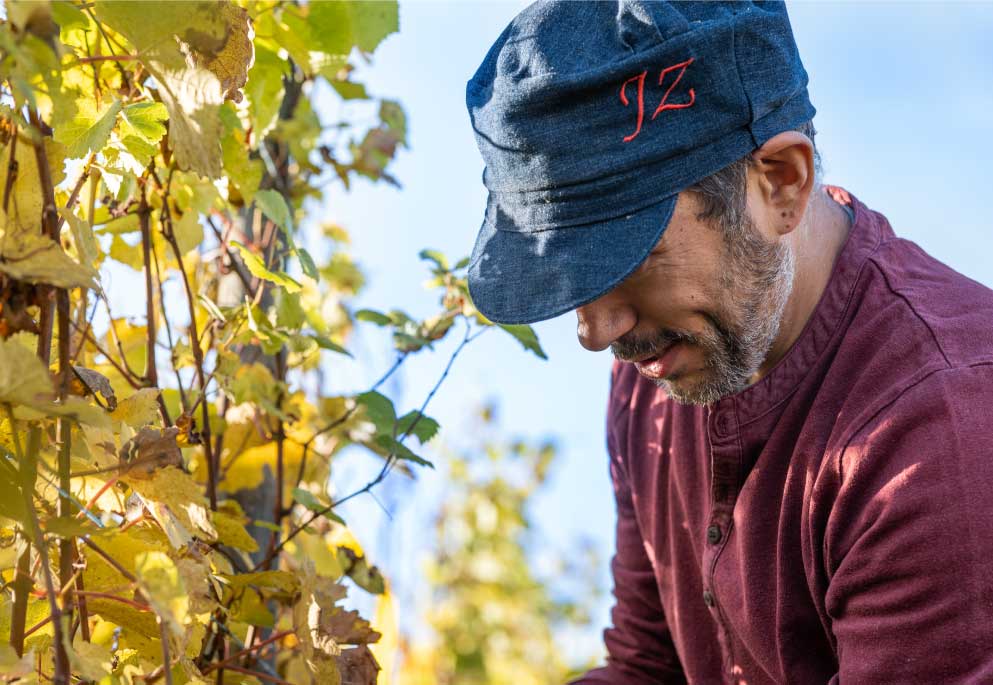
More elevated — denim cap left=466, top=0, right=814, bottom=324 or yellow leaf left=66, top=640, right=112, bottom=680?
denim cap left=466, top=0, right=814, bottom=324

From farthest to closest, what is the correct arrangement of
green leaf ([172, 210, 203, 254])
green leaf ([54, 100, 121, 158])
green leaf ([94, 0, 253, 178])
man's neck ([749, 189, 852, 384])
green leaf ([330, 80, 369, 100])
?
green leaf ([330, 80, 369, 100]) < man's neck ([749, 189, 852, 384]) < green leaf ([172, 210, 203, 254]) < green leaf ([54, 100, 121, 158]) < green leaf ([94, 0, 253, 178])

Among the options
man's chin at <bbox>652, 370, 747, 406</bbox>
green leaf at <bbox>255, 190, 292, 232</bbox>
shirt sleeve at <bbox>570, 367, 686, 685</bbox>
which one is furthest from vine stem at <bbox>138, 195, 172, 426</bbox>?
shirt sleeve at <bbox>570, 367, 686, 685</bbox>

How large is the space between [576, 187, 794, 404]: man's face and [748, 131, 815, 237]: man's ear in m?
0.03

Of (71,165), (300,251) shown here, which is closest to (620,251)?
(300,251)

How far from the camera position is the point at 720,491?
1803mm

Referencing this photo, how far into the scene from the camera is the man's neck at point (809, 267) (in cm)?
174

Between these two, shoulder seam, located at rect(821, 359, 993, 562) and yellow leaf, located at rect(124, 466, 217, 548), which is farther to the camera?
shoulder seam, located at rect(821, 359, 993, 562)

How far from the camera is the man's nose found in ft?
5.06

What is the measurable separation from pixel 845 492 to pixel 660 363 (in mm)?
344

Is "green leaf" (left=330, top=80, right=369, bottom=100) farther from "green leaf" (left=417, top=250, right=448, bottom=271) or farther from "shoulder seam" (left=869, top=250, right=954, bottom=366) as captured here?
"shoulder seam" (left=869, top=250, right=954, bottom=366)

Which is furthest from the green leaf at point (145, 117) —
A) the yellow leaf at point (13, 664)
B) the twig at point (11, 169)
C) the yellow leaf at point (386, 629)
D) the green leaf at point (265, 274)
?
the yellow leaf at point (386, 629)

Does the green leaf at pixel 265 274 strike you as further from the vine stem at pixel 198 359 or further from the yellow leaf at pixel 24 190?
the yellow leaf at pixel 24 190

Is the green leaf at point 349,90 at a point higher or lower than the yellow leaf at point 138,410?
higher

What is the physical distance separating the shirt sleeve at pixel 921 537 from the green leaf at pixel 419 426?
638mm
